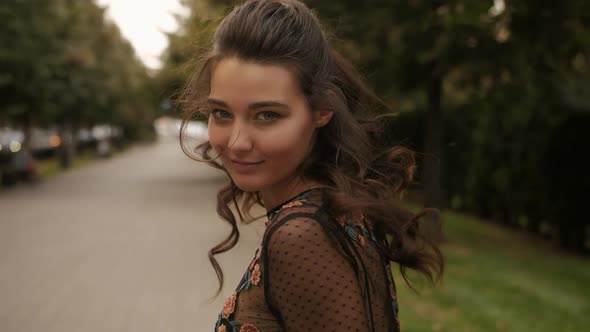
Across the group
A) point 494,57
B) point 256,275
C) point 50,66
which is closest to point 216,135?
point 256,275

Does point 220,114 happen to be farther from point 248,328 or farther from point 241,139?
point 248,328

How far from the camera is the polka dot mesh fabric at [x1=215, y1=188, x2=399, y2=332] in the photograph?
1362 millimetres

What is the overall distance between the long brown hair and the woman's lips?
109 mm

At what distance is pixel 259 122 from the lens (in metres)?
1.57

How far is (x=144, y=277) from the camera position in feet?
27.6

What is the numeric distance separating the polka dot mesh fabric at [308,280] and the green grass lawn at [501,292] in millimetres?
4005

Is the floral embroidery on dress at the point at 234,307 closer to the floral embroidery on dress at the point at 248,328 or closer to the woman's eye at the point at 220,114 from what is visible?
the floral embroidery on dress at the point at 248,328

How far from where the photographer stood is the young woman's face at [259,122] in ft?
5.05

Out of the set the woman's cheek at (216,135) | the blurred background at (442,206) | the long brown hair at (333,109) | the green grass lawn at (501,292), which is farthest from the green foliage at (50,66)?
the woman's cheek at (216,135)

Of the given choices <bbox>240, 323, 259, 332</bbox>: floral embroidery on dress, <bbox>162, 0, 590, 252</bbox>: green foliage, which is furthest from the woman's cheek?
<bbox>162, 0, 590, 252</bbox>: green foliage

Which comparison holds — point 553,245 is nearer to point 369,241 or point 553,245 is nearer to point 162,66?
point 369,241

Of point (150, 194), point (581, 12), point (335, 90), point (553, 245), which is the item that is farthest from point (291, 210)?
point (150, 194)

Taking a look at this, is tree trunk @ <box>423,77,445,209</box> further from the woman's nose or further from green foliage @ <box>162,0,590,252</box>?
the woman's nose

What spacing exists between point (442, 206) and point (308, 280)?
10.7m
